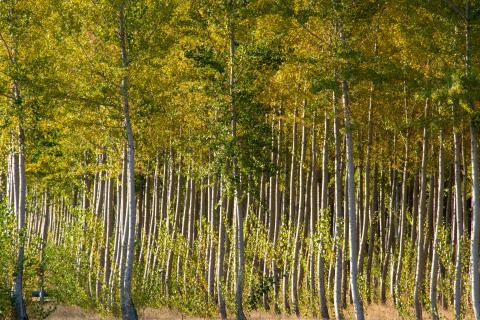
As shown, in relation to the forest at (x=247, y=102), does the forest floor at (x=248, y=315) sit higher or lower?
lower

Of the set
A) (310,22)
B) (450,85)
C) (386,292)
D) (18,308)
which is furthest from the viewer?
(386,292)

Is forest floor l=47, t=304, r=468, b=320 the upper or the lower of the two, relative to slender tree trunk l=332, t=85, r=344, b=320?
lower

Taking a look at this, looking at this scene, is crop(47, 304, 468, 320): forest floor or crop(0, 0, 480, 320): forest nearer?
crop(0, 0, 480, 320): forest

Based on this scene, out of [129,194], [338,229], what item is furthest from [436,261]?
[129,194]

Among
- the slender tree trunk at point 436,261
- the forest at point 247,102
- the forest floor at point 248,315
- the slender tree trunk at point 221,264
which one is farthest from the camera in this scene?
the forest floor at point 248,315

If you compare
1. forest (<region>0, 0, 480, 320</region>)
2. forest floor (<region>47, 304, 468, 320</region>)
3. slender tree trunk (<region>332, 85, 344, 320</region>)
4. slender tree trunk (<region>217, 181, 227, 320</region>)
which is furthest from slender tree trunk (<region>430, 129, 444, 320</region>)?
slender tree trunk (<region>217, 181, 227, 320</region>)

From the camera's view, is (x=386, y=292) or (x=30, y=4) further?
(x=386, y=292)

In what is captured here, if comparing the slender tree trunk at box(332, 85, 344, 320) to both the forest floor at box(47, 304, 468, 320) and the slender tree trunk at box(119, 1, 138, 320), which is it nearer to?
the forest floor at box(47, 304, 468, 320)

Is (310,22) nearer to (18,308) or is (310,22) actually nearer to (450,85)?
(450,85)

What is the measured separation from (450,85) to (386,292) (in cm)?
1089

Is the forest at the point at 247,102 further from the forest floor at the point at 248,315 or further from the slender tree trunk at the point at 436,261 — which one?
the forest floor at the point at 248,315

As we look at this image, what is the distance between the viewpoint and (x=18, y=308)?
58.7 ft

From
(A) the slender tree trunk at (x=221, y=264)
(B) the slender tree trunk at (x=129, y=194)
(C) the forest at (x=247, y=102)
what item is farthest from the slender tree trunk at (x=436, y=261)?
(B) the slender tree trunk at (x=129, y=194)

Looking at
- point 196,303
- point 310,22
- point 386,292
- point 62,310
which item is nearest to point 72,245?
point 62,310
